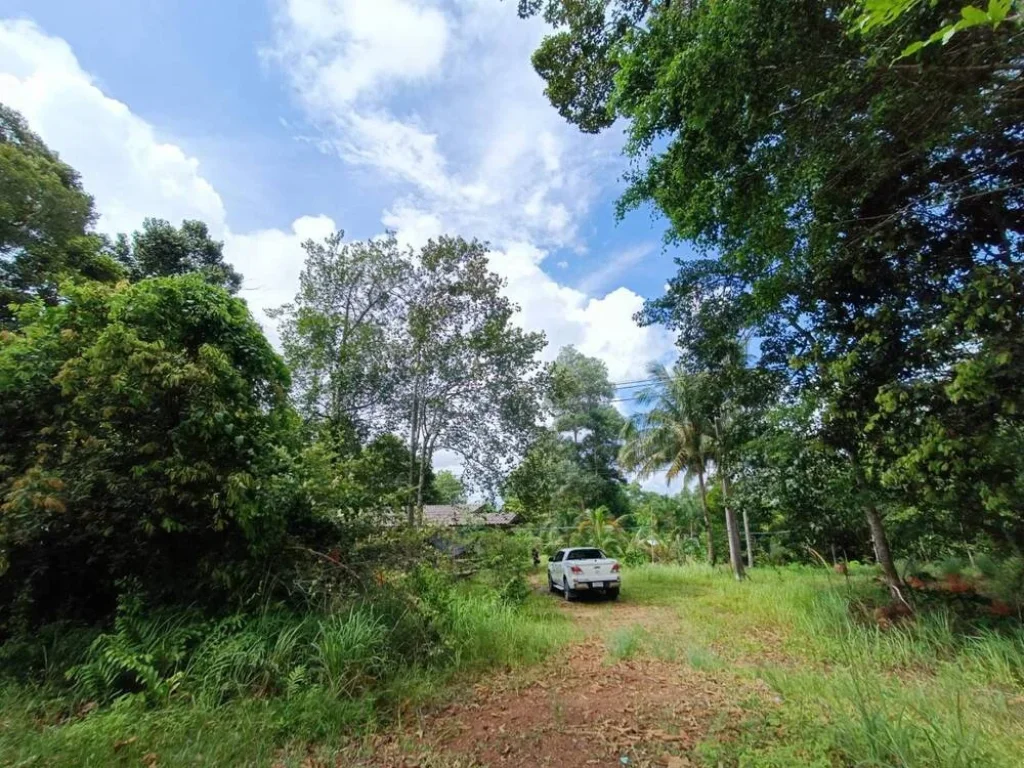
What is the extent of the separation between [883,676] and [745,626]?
3281mm

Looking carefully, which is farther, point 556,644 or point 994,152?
point 556,644

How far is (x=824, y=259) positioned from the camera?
21.9 ft

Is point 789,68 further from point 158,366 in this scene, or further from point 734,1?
point 158,366

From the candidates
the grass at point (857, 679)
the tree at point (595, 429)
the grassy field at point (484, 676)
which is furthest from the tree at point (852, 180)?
the tree at point (595, 429)

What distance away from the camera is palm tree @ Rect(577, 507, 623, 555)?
67.8ft

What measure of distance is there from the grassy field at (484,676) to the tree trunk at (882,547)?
1009 millimetres

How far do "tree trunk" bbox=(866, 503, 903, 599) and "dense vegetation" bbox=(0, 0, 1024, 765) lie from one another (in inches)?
2.2

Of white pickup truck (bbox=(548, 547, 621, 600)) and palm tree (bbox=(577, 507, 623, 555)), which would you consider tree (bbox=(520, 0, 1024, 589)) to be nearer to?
white pickup truck (bbox=(548, 547, 621, 600))

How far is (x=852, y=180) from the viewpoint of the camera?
604 cm

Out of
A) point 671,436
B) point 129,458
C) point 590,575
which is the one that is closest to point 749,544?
point 671,436

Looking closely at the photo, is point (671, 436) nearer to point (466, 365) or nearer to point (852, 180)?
point (466, 365)

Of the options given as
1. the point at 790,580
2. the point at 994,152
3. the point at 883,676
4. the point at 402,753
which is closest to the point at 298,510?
the point at 402,753

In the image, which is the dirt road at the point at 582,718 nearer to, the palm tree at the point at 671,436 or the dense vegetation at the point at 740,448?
the dense vegetation at the point at 740,448

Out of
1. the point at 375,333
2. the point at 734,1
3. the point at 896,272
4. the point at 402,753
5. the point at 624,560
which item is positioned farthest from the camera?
the point at 624,560
